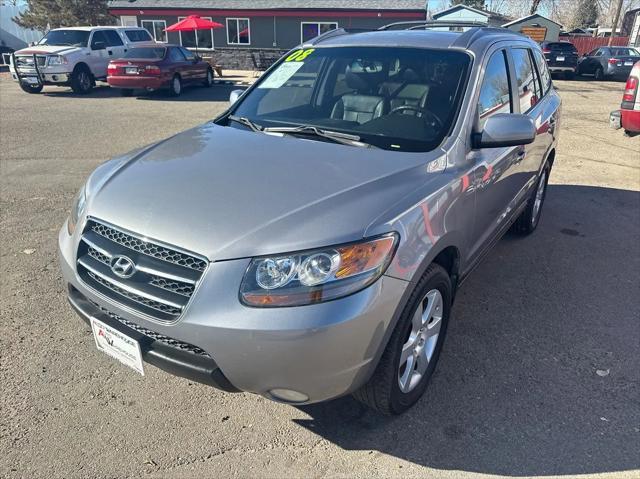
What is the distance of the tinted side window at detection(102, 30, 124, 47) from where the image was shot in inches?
679

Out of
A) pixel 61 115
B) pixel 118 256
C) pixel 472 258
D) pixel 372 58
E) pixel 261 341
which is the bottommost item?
pixel 61 115

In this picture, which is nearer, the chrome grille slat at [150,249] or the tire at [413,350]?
the chrome grille slat at [150,249]

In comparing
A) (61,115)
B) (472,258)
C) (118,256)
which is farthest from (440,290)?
(61,115)

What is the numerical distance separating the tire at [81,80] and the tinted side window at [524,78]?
48.1 ft

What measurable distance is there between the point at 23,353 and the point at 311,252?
218cm

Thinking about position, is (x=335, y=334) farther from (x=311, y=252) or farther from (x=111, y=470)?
(x=111, y=470)

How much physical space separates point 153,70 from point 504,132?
45.9 feet

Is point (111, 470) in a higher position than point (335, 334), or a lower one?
lower

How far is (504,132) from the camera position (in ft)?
9.70

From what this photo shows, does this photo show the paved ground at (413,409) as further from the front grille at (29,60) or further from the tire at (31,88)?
the tire at (31,88)

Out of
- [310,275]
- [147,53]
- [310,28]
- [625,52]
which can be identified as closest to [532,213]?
[310,275]

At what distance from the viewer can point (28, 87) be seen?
16000 mm

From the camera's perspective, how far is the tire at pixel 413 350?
2371 millimetres

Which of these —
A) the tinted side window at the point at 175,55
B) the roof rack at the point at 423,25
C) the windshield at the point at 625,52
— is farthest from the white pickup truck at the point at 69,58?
the windshield at the point at 625,52
